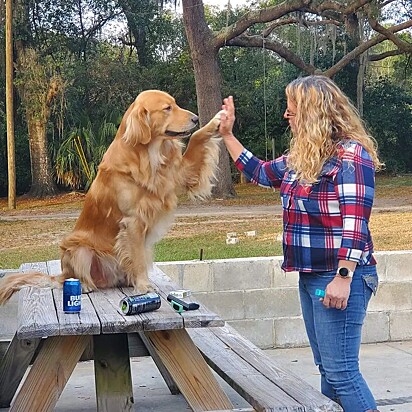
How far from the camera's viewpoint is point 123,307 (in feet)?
10.6

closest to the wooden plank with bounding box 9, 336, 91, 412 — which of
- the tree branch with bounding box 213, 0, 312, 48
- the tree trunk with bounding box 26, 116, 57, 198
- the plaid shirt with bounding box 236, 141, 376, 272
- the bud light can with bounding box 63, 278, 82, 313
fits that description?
the bud light can with bounding box 63, 278, 82, 313

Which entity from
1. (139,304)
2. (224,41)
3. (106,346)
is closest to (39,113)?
(224,41)

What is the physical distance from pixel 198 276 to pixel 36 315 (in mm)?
2893

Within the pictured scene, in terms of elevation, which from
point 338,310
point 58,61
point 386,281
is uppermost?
point 58,61

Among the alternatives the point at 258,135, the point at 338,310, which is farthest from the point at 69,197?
the point at 338,310

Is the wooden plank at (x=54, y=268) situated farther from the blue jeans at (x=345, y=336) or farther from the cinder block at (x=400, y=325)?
the cinder block at (x=400, y=325)

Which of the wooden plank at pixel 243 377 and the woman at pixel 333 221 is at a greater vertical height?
the woman at pixel 333 221

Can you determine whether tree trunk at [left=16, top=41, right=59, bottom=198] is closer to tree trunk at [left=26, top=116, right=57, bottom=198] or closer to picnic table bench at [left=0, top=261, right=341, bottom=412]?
tree trunk at [left=26, top=116, right=57, bottom=198]

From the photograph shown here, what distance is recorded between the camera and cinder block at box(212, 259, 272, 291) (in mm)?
5984

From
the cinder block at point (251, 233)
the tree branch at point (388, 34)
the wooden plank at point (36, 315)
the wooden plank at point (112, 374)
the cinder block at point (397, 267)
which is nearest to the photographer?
the wooden plank at point (36, 315)

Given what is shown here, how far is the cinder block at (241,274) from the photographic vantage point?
5.98m

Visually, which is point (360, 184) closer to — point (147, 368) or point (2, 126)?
point (147, 368)

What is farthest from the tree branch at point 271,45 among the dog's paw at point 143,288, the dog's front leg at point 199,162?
the dog's paw at point 143,288

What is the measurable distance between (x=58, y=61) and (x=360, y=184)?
2211 cm
